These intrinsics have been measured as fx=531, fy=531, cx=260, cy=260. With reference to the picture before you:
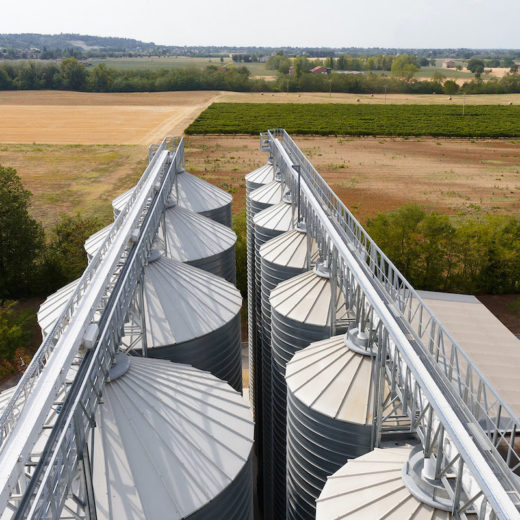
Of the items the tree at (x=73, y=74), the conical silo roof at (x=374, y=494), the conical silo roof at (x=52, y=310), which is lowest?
the conical silo roof at (x=374, y=494)

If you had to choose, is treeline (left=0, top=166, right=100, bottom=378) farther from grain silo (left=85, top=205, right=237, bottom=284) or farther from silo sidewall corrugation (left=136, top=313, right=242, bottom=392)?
silo sidewall corrugation (left=136, top=313, right=242, bottom=392)

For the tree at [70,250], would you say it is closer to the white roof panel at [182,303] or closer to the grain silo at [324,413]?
the white roof panel at [182,303]

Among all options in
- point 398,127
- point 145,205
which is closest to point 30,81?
point 398,127

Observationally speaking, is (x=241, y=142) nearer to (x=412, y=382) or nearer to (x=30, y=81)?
(x=412, y=382)

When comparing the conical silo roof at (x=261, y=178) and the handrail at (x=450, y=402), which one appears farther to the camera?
the conical silo roof at (x=261, y=178)

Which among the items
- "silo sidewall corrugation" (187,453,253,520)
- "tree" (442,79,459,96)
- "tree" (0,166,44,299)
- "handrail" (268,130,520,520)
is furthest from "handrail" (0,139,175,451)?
"tree" (442,79,459,96)

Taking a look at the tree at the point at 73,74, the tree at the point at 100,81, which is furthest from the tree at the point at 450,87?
the tree at the point at 73,74
